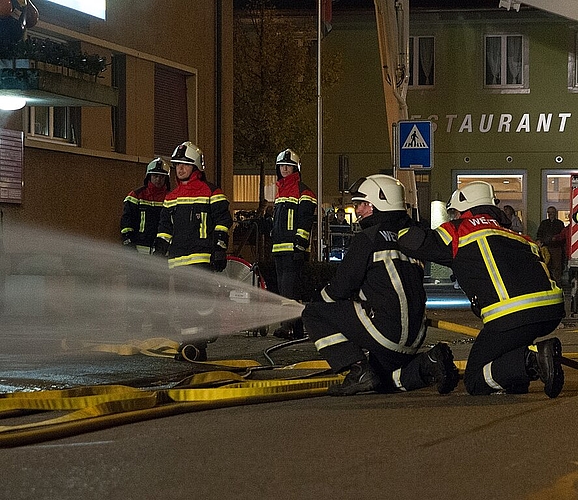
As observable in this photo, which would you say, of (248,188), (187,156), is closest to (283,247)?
(187,156)

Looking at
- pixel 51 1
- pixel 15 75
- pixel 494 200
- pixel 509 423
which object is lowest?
pixel 509 423

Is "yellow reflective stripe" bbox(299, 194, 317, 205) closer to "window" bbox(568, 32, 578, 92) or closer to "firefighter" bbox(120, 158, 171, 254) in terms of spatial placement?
"firefighter" bbox(120, 158, 171, 254)

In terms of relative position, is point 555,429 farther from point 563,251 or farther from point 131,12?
point 563,251

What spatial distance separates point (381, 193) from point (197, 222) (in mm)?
2886

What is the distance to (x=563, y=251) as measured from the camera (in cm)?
2553

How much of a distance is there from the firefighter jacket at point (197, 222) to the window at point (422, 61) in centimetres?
2571

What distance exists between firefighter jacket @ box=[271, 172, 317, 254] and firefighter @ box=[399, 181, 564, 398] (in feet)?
16.0

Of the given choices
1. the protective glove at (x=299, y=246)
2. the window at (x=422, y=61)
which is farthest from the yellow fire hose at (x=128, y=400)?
the window at (x=422, y=61)

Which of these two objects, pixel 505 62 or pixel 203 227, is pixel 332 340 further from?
pixel 505 62

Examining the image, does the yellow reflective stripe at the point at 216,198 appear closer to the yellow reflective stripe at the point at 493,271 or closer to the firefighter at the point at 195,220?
the firefighter at the point at 195,220

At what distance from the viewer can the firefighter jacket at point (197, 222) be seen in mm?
11008

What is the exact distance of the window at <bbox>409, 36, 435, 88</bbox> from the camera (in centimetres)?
3619

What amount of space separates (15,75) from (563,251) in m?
15.6

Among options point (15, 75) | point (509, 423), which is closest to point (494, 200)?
point (509, 423)
